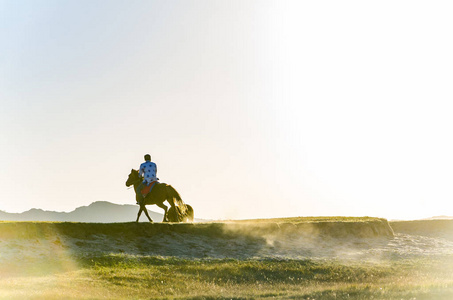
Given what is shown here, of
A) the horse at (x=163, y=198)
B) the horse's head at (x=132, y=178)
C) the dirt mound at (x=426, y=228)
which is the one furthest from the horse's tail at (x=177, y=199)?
the dirt mound at (x=426, y=228)

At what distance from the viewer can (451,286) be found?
60.0 ft

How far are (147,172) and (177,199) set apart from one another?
2774mm

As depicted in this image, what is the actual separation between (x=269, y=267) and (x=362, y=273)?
15.4 feet

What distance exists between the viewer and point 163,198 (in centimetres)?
2989

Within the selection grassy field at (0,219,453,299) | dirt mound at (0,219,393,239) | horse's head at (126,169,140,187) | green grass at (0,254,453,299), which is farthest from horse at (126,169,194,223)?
green grass at (0,254,453,299)

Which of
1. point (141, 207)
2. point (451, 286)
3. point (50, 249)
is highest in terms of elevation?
point (141, 207)

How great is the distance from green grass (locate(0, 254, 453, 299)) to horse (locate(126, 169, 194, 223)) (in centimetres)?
526

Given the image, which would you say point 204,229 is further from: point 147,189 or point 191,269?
point 191,269

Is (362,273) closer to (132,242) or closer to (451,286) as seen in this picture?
(451,286)

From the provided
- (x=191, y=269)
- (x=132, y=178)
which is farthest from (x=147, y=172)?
(x=191, y=269)

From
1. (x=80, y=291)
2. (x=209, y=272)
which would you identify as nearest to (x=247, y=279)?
(x=209, y=272)

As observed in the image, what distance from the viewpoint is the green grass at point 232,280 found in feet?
59.0

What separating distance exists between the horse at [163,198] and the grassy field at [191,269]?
2187 millimetres

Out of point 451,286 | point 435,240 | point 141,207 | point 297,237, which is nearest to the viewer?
point 451,286
